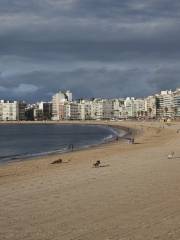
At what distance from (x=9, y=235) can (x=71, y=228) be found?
1037mm

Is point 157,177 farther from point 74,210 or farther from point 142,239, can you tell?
point 142,239

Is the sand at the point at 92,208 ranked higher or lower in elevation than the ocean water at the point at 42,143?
higher

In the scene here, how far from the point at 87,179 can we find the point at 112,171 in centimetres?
283

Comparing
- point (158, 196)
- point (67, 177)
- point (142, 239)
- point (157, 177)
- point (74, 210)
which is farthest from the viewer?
point (67, 177)

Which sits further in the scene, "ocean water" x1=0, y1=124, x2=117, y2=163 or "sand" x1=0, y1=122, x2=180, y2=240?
"ocean water" x1=0, y1=124, x2=117, y2=163

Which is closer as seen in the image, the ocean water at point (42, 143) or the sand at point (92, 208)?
the sand at point (92, 208)

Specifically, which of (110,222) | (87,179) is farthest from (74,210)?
(87,179)

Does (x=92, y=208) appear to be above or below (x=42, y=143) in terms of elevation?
above

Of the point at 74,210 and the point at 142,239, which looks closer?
the point at 142,239

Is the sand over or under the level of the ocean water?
over

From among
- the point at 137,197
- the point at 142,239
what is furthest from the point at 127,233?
the point at 137,197

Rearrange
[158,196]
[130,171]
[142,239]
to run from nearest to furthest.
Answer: [142,239], [158,196], [130,171]

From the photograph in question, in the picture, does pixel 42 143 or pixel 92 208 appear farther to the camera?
pixel 42 143

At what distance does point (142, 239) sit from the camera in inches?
306
